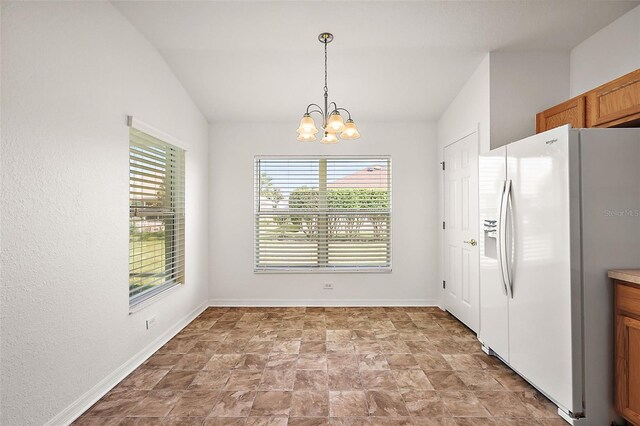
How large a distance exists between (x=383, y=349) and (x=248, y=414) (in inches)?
56.5

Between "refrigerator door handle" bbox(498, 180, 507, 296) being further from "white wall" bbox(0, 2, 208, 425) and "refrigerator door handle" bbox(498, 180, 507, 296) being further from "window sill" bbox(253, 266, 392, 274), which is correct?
"white wall" bbox(0, 2, 208, 425)

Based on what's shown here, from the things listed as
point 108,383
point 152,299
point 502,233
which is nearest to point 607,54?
point 502,233

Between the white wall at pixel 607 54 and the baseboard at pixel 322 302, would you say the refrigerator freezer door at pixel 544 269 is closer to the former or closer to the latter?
the white wall at pixel 607 54

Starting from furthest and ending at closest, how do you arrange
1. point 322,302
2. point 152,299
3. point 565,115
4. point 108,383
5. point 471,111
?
point 322,302 → point 471,111 → point 152,299 → point 565,115 → point 108,383

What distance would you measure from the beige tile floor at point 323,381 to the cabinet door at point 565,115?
203 cm

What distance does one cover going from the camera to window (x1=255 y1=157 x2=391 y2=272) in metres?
4.56

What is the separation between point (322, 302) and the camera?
178 inches

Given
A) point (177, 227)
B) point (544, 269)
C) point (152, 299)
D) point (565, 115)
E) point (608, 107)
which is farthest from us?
point (177, 227)

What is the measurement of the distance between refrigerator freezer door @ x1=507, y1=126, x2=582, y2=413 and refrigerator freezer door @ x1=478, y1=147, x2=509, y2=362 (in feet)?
0.36

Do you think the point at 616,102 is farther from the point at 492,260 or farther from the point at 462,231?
the point at 462,231

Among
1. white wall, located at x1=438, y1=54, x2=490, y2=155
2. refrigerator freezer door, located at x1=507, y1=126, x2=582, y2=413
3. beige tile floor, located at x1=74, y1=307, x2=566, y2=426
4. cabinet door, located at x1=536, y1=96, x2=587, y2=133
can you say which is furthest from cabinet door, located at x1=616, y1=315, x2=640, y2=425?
white wall, located at x1=438, y1=54, x2=490, y2=155

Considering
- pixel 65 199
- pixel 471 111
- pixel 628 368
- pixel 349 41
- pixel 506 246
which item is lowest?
pixel 628 368

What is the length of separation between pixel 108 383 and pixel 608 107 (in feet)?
13.2

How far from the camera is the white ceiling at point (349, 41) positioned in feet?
8.56
